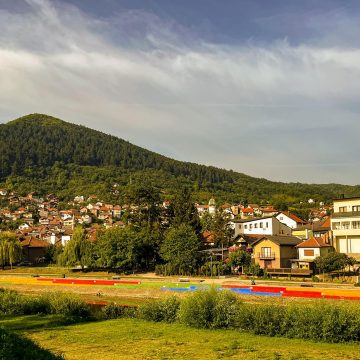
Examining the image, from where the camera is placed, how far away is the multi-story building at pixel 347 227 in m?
55.3

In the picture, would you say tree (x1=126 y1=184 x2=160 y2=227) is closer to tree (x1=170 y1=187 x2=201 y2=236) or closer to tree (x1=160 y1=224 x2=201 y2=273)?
tree (x1=170 y1=187 x2=201 y2=236)

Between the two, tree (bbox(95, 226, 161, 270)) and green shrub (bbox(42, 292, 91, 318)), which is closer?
green shrub (bbox(42, 292, 91, 318))

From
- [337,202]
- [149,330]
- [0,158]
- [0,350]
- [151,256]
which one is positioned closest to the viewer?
[0,350]

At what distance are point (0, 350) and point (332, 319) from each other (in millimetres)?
16498

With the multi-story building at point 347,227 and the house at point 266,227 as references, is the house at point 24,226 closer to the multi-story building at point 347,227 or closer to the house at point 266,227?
the house at point 266,227

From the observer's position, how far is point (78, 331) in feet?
90.5

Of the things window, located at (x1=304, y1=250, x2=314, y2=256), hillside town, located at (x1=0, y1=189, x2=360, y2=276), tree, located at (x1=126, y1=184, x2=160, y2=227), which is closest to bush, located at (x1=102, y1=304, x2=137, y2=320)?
hillside town, located at (x1=0, y1=189, x2=360, y2=276)

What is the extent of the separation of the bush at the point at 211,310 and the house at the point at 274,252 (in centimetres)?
3100

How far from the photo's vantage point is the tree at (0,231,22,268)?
74375mm

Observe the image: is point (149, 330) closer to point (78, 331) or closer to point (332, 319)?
point (78, 331)

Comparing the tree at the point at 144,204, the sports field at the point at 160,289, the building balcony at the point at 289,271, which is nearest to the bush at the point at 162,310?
the sports field at the point at 160,289

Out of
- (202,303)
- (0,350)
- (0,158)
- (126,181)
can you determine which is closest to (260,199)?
(126,181)

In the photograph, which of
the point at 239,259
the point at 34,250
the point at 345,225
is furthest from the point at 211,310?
the point at 34,250

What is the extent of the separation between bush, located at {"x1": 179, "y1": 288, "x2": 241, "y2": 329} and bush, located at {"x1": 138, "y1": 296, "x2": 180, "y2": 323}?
1.76m
